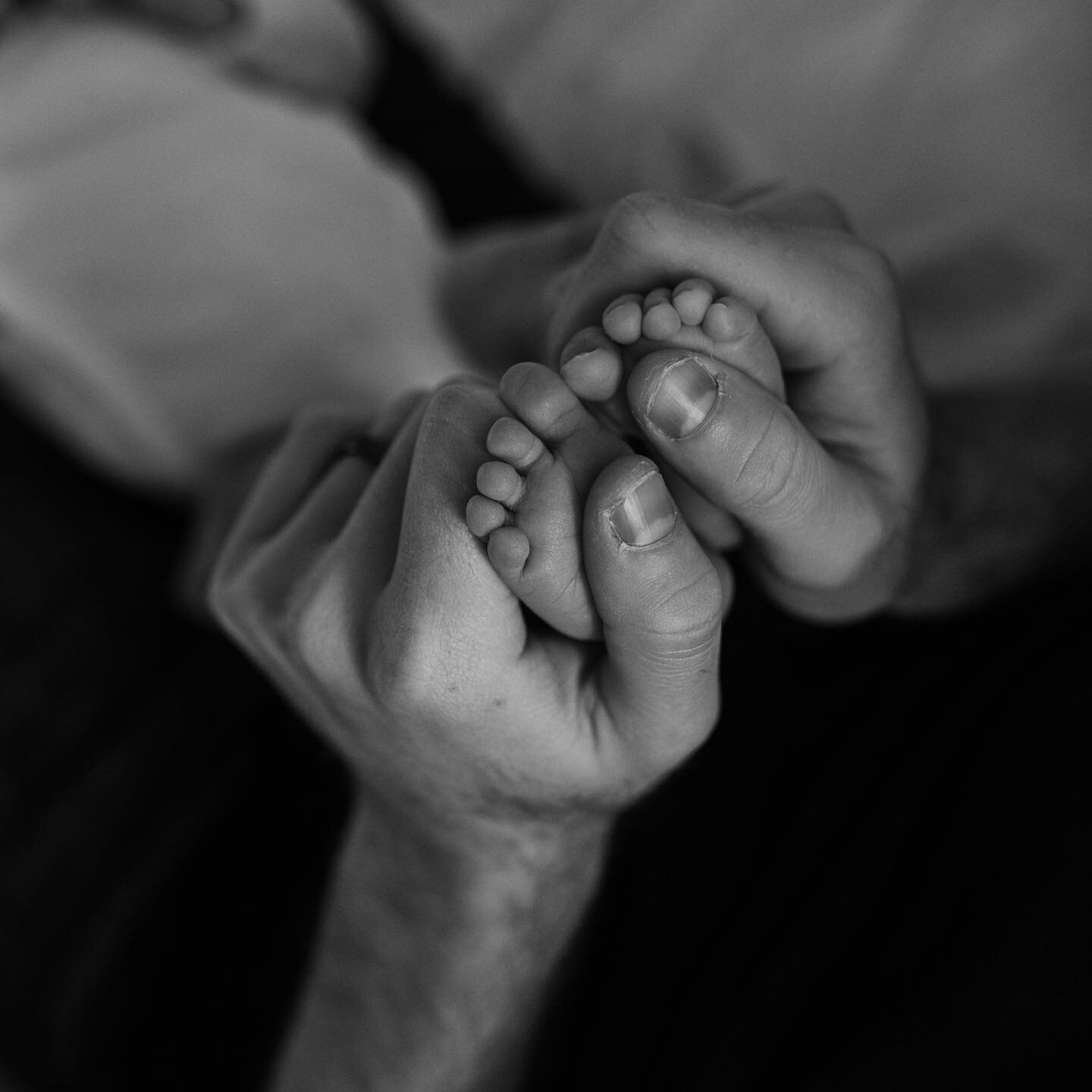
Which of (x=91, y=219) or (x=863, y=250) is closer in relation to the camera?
(x=863, y=250)

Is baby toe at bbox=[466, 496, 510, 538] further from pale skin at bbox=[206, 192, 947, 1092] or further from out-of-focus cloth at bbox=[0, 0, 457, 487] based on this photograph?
out-of-focus cloth at bbox=[0, 0, 457, 487]

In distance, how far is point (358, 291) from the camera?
76 centimetres

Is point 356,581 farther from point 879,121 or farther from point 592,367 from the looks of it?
point 879,121

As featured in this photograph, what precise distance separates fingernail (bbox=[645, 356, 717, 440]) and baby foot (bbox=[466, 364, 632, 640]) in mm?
19

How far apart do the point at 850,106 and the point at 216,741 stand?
28.0 inches

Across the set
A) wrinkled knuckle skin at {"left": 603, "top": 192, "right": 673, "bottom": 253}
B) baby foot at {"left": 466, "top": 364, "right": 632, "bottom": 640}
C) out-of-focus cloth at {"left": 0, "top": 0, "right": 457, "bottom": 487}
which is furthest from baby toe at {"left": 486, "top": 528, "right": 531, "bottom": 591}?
out-of-focus cloth at {"left": 0, "top": 0, "right": 457, "bottom": 487}

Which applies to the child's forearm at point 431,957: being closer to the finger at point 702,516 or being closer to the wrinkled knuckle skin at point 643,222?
the finger at point 702,516

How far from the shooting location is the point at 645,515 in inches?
13.6

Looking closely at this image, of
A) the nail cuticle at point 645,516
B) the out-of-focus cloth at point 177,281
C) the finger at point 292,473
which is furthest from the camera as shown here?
the out-of-focus cloth at point 177,281

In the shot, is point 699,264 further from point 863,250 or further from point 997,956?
point 997,956

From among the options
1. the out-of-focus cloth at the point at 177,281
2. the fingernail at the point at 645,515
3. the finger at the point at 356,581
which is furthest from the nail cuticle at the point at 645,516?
Answer: the out-of-focus cloth at the point at 177,281

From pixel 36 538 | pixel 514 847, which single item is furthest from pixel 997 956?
pixel 36 538

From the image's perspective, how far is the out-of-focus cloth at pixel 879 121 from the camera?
791mm

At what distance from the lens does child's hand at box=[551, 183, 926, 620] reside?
363mm
